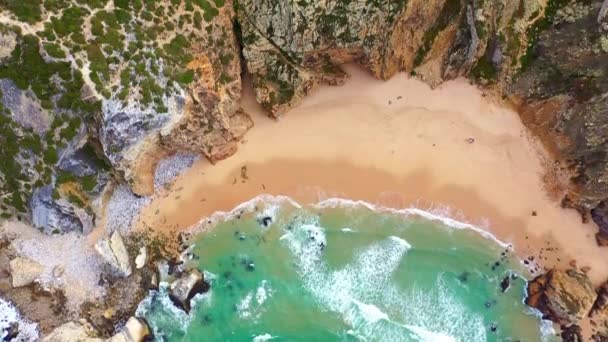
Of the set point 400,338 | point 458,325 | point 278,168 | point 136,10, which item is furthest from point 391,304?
point 136,10

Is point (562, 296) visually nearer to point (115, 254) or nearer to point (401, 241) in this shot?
point (401, 241)

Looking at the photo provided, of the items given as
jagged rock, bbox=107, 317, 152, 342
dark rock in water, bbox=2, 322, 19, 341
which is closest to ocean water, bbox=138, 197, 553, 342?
jagged rock, bbox=107, 317, 152, 342

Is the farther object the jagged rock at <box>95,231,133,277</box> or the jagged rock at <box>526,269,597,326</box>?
the jagged rock at <box>95,231,133,277</box>

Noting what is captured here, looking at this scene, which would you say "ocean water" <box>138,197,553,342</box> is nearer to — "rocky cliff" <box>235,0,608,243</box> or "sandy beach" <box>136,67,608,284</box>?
"sandy beach" <box>136,67,608,284</box>

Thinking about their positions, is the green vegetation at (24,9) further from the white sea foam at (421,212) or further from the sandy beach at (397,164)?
the white sea foam at (421,212)

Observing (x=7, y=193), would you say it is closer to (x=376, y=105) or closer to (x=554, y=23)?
(x=376, y=105)

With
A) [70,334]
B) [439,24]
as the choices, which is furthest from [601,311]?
[70,334]
